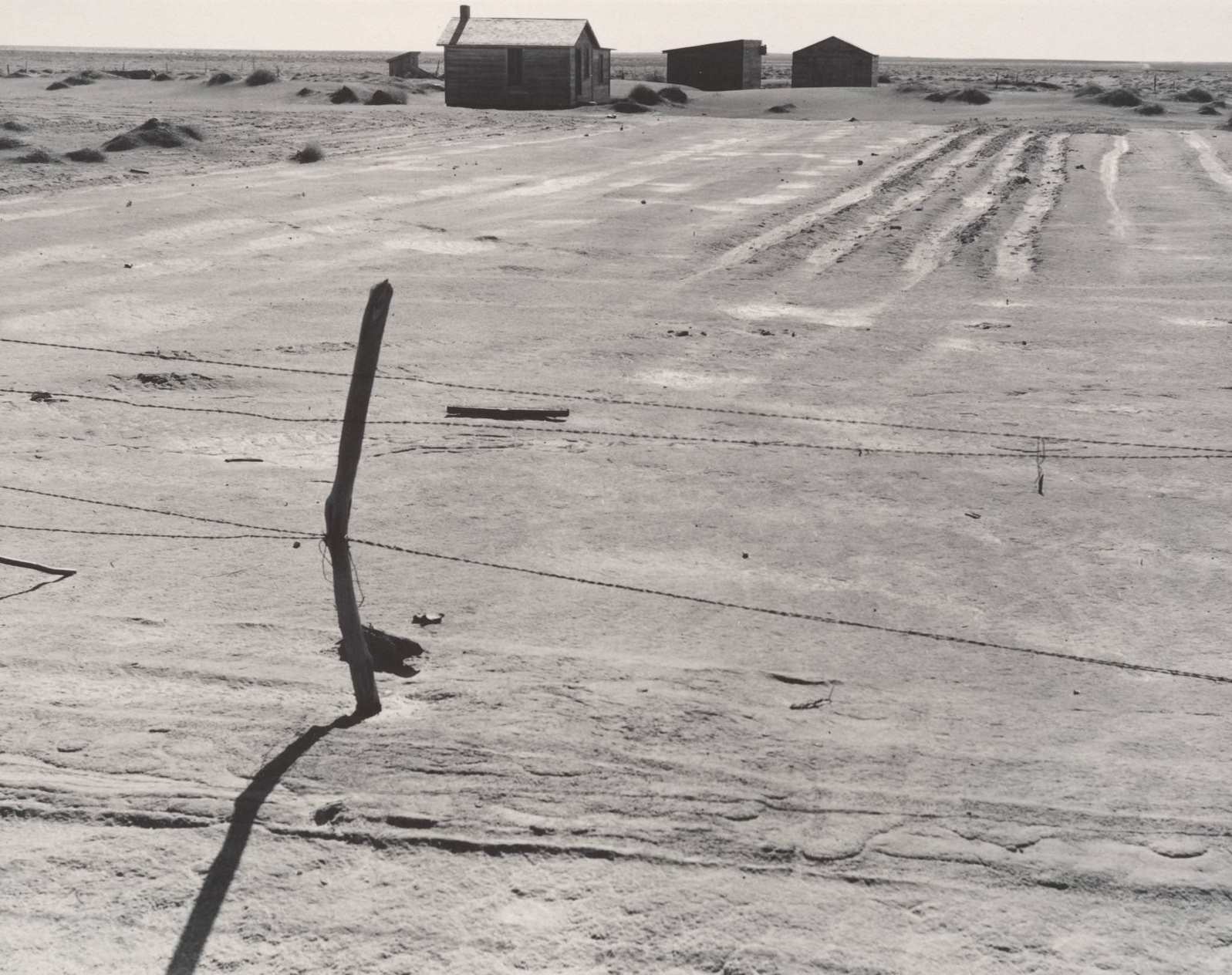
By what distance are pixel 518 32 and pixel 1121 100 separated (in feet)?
72.3

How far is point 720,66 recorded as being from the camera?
60.9 metres

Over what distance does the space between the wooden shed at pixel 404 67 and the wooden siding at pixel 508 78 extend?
27.1m

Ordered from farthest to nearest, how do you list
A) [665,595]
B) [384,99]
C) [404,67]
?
[404,67] < [384,99] < [665,595]

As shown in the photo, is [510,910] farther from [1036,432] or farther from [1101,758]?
[1036,432]

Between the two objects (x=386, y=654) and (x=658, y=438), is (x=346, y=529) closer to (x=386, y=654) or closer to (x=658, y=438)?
(x=386, y=654)

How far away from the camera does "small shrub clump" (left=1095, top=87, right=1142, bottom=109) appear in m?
48.5

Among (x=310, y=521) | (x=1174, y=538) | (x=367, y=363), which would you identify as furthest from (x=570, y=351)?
(x=367, y=363)

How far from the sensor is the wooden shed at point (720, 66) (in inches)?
2354

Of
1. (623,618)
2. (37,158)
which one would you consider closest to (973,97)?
(37,158)

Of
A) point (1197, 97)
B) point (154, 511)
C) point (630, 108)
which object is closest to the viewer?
point (154, 511)

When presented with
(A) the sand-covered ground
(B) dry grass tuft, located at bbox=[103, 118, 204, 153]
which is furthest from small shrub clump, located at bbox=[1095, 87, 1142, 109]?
(A) the sand-covered ground

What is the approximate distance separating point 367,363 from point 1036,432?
5.77 meters

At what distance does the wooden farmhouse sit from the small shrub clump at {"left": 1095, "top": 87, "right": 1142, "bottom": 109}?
19244 millimetres

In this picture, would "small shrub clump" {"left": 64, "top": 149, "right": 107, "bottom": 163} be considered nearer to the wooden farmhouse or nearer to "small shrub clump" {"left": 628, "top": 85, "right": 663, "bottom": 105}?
the wooden farmhouse
